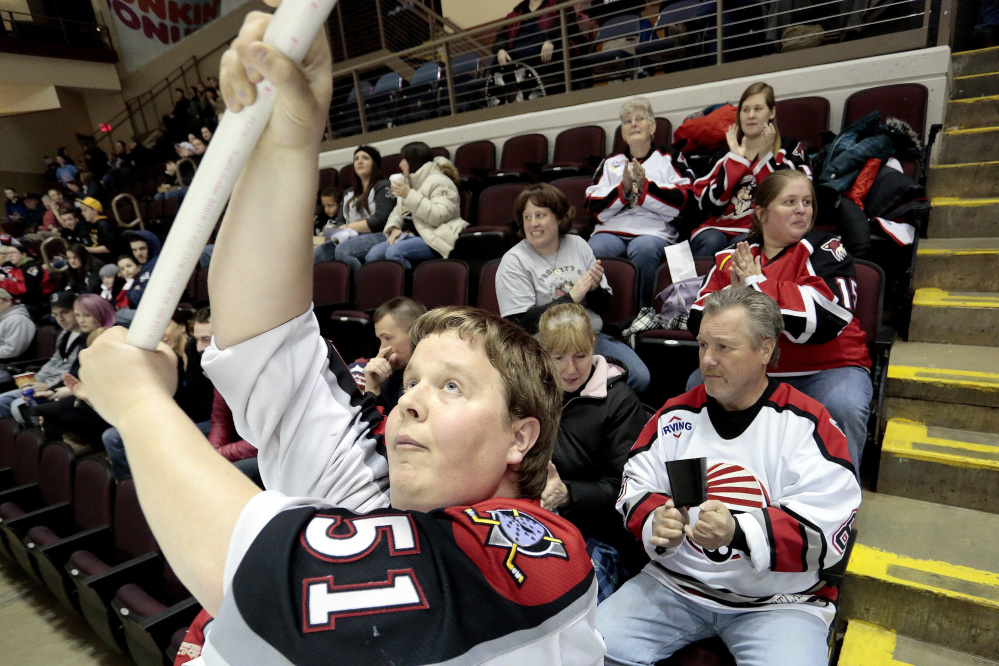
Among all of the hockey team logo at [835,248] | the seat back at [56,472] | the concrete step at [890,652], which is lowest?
the concrete step at [890,652]

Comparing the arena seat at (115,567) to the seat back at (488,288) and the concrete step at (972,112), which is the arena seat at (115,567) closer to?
the seat back at (488,288)

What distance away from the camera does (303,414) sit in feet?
2.13

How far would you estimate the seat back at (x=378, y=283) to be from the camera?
3.49 meters

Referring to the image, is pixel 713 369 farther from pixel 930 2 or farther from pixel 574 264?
pixel 930 2

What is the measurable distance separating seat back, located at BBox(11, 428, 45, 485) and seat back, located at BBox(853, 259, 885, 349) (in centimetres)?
427

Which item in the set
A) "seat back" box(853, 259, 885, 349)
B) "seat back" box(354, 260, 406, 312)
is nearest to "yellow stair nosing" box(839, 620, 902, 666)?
"seat back" box(853, 259, 885, 349)

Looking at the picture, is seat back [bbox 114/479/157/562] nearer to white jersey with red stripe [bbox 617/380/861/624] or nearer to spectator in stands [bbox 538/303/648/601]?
spectator in stands [bbox 538/303/648/601]

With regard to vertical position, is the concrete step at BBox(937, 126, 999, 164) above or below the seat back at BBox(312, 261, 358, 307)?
above

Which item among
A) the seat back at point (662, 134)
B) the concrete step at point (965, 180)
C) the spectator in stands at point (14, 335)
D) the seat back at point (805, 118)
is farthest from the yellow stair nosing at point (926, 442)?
the spectator in stands at point (14, 335)

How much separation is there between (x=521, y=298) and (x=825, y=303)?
126cm

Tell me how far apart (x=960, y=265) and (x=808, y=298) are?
123 cm

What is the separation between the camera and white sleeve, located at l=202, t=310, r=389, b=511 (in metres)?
0.57

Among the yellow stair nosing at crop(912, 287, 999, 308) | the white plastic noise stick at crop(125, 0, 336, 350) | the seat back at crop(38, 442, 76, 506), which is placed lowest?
the seat back at crop(38, 442, 76, 506)

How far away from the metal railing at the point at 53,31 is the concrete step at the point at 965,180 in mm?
13245
